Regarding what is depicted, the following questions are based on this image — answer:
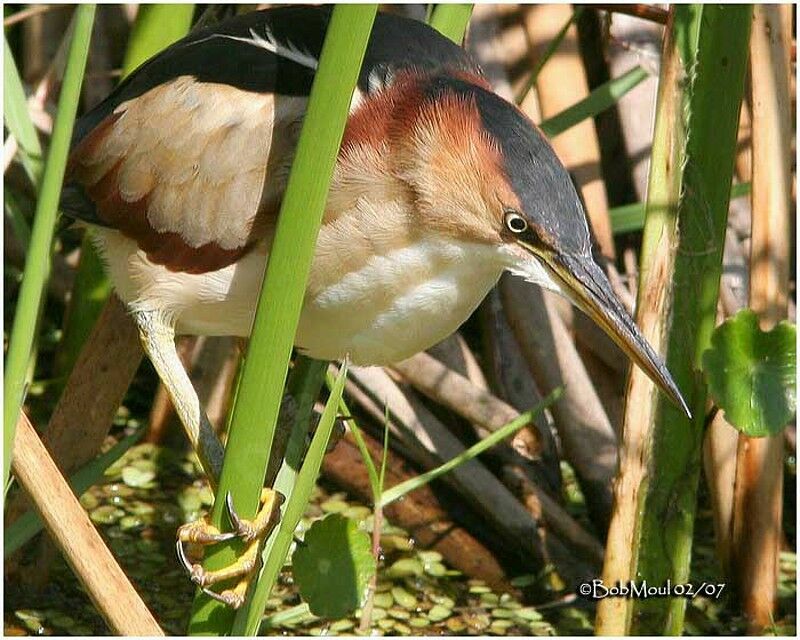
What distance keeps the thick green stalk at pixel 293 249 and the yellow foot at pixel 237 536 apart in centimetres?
16

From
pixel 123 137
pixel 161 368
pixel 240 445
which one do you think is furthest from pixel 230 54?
pixel 240 445

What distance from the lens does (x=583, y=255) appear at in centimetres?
142

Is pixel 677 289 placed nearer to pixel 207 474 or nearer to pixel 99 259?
pixel 207 474

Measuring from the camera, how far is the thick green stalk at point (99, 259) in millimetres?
2027

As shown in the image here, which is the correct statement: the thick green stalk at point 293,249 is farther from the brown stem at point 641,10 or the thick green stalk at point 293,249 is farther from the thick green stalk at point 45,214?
the brown stem at point 641,10

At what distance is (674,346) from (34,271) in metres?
0.98

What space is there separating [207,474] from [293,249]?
0.64m

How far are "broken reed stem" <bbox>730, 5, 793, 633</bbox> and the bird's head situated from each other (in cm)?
61

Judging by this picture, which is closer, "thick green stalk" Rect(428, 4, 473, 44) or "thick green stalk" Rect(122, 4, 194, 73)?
"thick green stalk" Rect(428, 4, 473, 44)

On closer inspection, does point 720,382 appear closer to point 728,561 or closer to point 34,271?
point 728,561

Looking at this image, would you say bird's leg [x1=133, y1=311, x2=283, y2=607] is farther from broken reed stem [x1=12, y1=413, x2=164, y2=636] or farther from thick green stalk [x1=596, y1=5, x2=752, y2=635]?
thick green stalk [x1=596, y1=5, x2=752, y2=635]

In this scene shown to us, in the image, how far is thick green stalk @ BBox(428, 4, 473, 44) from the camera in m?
1.58

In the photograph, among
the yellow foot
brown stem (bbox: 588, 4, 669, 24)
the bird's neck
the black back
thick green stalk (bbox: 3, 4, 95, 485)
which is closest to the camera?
thick green stalk (bbox: 3, 4, 95, 485)

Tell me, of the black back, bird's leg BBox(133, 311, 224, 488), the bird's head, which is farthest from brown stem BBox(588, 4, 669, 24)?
bird's leg BBox(133, 311, 224, 488)
